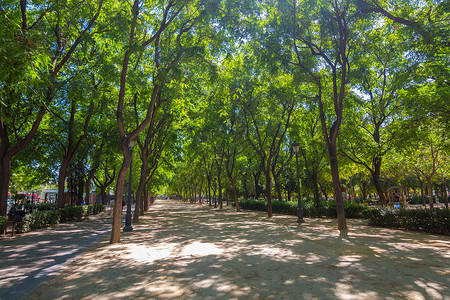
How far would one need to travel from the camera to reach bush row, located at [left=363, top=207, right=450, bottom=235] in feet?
36.0

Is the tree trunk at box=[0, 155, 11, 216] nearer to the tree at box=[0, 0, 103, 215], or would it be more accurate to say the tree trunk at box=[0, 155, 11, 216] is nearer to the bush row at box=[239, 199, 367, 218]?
the tree at box=[0, 0, 103, 215]

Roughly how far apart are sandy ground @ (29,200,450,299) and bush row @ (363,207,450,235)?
1.82 metres

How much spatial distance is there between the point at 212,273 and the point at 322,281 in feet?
7.63

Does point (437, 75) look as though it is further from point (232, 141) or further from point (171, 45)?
point (232, 141)

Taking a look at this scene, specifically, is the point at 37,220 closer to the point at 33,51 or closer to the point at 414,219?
the point at 33,51

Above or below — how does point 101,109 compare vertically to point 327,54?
below

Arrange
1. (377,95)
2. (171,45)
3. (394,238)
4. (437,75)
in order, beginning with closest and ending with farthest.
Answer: (394,238), (437,75), (171,45), (377,95)

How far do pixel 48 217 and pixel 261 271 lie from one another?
1530 cm

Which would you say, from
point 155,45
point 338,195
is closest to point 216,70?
point 155,45

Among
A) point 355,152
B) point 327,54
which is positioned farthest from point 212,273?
point 355,152

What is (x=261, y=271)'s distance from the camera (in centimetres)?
598

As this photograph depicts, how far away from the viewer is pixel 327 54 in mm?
13984

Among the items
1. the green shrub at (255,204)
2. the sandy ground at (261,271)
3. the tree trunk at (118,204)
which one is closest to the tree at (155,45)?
the tree trunk at (118,204)

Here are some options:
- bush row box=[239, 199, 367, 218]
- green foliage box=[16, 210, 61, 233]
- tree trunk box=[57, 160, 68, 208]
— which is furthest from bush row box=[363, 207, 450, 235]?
tree trunk box=[57, 160, 68, 208]
